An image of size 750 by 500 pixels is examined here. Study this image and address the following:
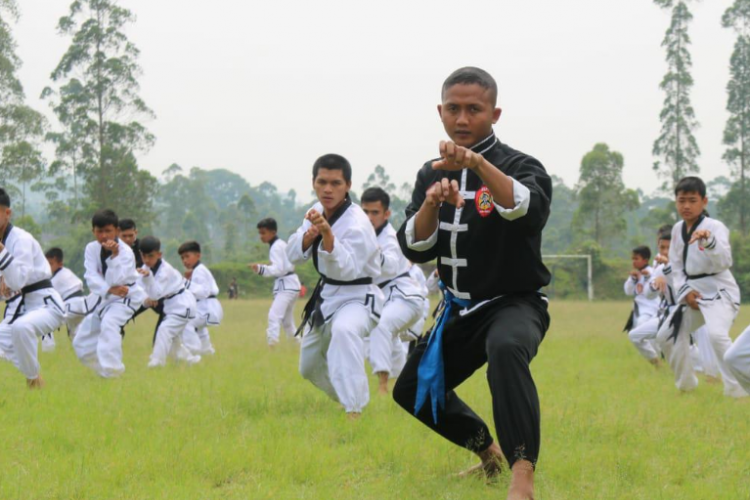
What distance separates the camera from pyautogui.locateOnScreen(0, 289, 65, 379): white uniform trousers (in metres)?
7.64

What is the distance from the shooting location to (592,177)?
48188 millimetres

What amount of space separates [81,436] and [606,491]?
333cm

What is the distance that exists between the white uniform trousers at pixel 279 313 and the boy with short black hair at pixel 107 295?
4.20m

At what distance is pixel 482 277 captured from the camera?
14.2ft

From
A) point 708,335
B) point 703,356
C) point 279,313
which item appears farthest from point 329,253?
point 279,313

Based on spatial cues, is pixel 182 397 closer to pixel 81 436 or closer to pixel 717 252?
pixel 81 436

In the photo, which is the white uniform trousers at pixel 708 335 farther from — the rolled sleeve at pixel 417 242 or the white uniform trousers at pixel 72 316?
the white uniform trousers at pixel 72 316

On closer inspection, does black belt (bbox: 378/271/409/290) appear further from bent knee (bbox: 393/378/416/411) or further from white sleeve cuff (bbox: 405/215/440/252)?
white sleeve cuff (bbox: 405/215/440/252)

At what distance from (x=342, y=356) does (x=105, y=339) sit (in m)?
3.89

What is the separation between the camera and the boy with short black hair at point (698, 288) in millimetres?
7891

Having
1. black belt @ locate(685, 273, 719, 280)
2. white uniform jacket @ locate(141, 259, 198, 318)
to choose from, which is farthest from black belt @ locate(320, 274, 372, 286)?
white uniform jacket @ locate(141, 259, 198, 318)

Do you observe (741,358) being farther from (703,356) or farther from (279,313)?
(279,313)

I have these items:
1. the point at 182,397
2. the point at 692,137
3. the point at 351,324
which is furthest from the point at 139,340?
the point at 692,137

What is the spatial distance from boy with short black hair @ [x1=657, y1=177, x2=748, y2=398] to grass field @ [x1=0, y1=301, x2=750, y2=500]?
354 millimetres
